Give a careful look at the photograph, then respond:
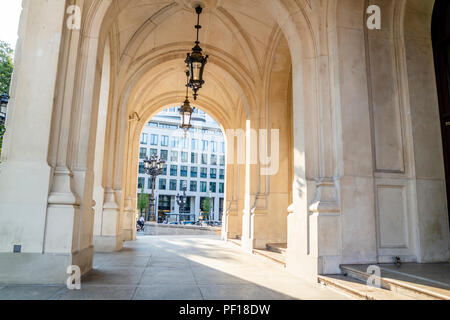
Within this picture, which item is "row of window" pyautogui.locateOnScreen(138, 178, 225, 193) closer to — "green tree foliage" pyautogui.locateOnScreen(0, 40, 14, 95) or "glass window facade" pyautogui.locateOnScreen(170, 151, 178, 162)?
"glass window facade" pyautogui.locateOnScreen(170, 151, 178, 162)

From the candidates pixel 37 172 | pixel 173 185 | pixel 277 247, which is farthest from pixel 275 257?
pixel 173 185

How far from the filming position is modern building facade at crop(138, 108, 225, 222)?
67.8 meters

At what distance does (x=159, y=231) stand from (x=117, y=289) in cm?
1934

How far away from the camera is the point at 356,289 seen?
417 centimetres

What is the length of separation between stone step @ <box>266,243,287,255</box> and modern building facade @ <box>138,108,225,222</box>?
189ft

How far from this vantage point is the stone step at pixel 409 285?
352 centimetres

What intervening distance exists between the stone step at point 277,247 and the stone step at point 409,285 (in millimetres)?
3383

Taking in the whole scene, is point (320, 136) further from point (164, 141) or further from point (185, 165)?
point (185, 165)

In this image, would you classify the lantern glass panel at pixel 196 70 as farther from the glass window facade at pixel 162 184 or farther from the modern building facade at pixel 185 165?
the glass window facade at pixel 162 184

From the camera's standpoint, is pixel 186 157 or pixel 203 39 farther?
pixel 186 157

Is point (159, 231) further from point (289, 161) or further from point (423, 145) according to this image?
point (423, 145)

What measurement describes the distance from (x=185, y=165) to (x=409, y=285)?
224 ft

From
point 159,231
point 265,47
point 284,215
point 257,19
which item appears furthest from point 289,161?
point 159,231
